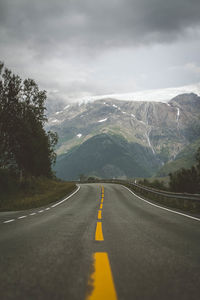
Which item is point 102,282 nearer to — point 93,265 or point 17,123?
point 93,265

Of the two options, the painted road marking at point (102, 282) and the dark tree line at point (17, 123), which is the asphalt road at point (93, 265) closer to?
the painted road marking at point (102, 282)

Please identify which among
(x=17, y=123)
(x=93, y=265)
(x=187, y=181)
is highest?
(x=17, y=123)

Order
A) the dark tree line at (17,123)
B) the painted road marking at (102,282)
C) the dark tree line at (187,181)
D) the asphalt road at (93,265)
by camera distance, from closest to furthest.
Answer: the painted road marking at (102,282) < the asphalt road at (93,265) < the dark tree line at (17,123) < the dark tree line at (187,181)

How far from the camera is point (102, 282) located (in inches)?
98.3

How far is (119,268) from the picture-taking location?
9.89ft

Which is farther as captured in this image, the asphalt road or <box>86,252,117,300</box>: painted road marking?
the asphalt road

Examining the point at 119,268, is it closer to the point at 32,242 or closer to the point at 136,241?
the point at 136,241

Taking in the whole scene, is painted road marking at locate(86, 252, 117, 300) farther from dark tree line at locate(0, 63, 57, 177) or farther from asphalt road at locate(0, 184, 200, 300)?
dark tree line at locate(0, 63, 57, 177)

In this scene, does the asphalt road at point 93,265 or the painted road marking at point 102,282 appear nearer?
the painted road marking at point 102,282

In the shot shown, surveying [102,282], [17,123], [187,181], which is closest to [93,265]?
[102,282]

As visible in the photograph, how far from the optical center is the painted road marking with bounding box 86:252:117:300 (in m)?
2.19

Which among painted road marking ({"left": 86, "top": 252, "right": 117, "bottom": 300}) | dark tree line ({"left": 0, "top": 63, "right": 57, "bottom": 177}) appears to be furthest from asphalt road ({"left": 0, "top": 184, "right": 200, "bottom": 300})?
dark tree line ({"left": 0, "top": 63, "right": 57, "bottom": 177})

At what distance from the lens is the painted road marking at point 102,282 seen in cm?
219

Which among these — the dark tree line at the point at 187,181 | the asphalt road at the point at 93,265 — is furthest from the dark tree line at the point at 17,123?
the dark tree line at the point at 187,181
